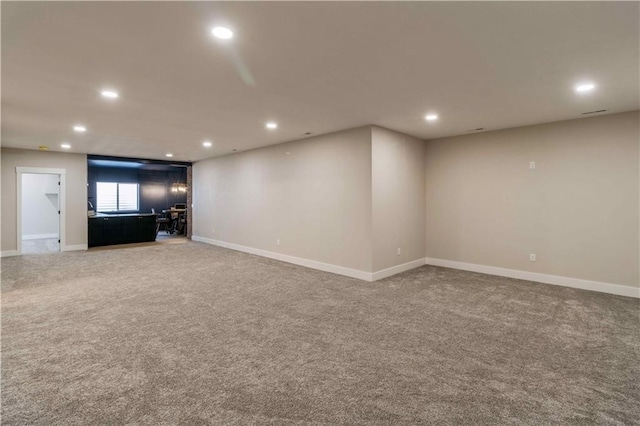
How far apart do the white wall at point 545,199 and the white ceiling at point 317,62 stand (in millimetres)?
440

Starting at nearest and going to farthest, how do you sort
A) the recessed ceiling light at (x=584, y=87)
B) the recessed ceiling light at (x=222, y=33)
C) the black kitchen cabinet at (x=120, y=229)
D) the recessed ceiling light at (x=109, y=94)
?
the recessed ceiling light at (x=222, y=33)
the recessed ceiling light at (x=584, y=87)
the recessed ceiling light at (x=109, y=94)
the black kitchen cabinet at (x=120, y=229)

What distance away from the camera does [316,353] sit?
9.20ft

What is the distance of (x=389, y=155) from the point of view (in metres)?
5.60

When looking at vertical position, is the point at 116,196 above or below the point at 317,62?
below

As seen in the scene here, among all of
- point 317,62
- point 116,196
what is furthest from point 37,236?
point 317,62

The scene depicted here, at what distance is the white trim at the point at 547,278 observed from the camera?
454 centimetres

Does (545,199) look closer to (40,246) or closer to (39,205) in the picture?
(40,246)

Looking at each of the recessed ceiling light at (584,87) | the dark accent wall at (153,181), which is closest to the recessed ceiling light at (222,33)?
the recessed ceiling light at (584,87)

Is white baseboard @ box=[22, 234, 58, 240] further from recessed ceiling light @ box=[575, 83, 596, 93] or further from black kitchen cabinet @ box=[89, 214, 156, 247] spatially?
recessed ceiling light @ box=[575, 83, 596, 93]

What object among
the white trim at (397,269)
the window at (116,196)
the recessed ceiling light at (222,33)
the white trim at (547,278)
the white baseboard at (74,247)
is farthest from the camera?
the window at (116,196)

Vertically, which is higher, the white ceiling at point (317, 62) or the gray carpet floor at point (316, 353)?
the white ceiling at point (317, 62)

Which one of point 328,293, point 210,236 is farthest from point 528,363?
point 210,236

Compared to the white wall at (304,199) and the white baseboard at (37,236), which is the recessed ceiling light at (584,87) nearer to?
the white wall at (304,199)

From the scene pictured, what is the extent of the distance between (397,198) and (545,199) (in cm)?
232
